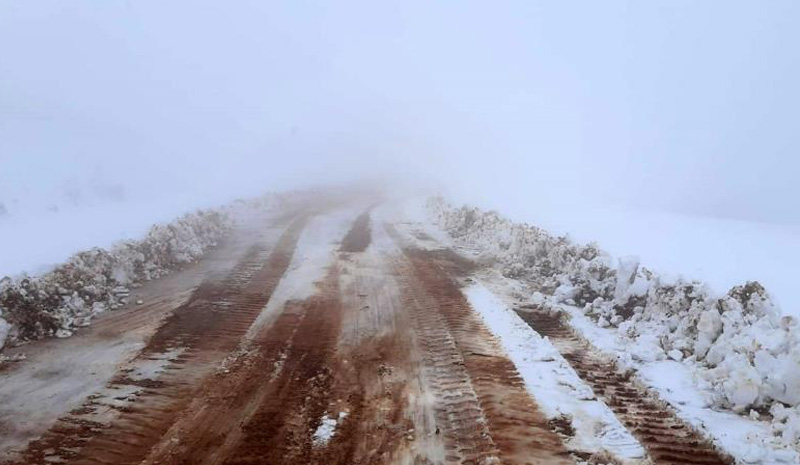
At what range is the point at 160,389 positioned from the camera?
18.5 feet

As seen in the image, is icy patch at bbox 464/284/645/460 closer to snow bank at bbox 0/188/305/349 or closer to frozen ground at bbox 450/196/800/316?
frozen ground at bbox 450/196/800/316

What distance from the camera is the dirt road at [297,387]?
452 centimetres

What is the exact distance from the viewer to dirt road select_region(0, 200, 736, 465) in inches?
178

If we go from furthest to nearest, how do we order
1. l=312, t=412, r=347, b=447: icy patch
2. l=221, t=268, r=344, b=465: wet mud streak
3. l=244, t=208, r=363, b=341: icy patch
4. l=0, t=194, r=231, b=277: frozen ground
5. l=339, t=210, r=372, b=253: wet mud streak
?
l=339, t=210, r=372, b=253: wet mud streak < l=0, t=194, r=231, b=277: frozen ground < l=244, t=208, r=363, b=341: icy patch < l=312, t=412, r=347, b=447: icy patch < l=221, t=268, r=344, b=465: wet mud streak

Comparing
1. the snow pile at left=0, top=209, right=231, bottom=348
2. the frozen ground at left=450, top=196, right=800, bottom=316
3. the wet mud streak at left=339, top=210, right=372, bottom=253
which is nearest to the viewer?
the snow pile at left=0, top=209, right=231, bottom=348

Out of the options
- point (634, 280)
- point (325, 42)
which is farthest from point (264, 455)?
point (325, 42)

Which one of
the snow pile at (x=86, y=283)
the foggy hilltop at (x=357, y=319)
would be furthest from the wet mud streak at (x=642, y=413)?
the snow pile at (x=86, y=283)

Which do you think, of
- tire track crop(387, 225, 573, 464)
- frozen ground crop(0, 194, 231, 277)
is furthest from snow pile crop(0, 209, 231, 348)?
tire track crop(387, 225, 573, 464)

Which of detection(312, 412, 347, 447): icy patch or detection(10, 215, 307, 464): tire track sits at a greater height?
detection(312, 412, 347, 447): icy patch

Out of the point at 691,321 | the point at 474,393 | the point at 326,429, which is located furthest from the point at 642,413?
the point at 326,429

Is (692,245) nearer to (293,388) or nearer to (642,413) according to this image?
(642,413)

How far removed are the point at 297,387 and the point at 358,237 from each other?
9.82 m

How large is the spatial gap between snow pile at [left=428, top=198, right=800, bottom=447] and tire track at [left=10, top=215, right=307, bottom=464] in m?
4.83

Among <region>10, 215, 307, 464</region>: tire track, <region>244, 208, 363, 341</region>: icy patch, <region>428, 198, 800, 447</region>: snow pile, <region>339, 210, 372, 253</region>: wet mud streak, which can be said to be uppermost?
<region>428, 198, 800, 447</region>: snow pile
